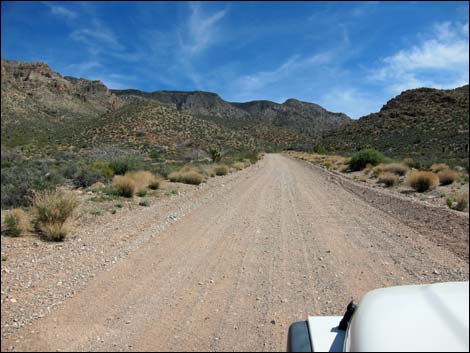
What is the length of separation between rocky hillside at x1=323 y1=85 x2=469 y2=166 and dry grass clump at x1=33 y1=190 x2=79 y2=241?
2833 cm

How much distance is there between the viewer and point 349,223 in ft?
31.4

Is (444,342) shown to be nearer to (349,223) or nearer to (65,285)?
(65,285)

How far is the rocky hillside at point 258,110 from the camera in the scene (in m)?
150

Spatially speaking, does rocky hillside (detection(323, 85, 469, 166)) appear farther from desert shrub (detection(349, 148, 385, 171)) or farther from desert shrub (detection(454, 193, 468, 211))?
desert shrub (detection(454, 193, 468, 211))

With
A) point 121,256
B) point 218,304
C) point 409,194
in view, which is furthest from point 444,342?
point 409,194

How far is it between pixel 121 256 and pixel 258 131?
11284cm

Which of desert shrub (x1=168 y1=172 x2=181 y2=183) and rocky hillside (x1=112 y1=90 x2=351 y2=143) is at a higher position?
rocky hillside (x1=112 y1=90 x2=351 y2=143)

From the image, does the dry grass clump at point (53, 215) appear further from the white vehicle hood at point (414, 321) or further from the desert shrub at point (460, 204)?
the desert shrub at point (460, 204)

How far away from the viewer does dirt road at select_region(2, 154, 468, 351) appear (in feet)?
12.7

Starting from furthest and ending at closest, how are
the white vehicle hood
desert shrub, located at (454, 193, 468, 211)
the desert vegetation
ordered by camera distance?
the desert vegetation
desert shrub, located at (454, 193, 468, 211)
the white vehicle hood

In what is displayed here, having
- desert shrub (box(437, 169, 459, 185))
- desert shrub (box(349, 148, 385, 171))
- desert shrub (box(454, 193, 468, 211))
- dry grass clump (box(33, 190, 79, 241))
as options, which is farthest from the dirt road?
desert shrub (box(349, 148, 385, 171))

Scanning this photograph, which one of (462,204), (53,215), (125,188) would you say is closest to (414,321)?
(53,215)

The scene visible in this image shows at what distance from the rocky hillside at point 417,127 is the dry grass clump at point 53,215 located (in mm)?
28327

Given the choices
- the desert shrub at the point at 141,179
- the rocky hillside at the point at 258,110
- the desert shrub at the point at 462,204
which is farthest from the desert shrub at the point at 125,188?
the rocky hillside at the point at 258,110
